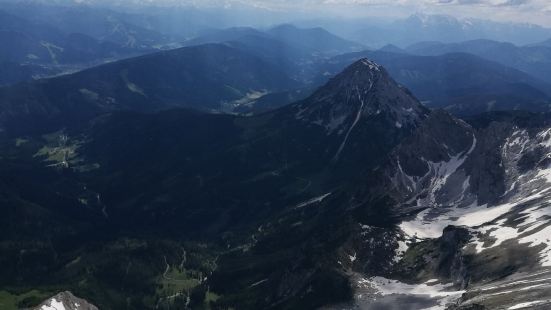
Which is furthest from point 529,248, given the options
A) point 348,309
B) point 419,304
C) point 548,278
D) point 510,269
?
point 348,309

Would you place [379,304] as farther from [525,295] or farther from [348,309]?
[525,295]

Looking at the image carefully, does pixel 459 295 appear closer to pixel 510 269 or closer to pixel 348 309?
pixel 510 269

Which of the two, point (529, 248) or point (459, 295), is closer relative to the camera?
point (459, 295)

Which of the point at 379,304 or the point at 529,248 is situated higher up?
the point at 529,248

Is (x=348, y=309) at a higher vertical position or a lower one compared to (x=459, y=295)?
lower

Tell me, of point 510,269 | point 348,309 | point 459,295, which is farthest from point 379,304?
point 510,269

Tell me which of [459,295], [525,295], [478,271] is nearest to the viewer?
[525,295]

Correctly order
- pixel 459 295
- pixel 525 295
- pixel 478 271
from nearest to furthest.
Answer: pixel 525 295, pixel 459 295, pixel 478 271

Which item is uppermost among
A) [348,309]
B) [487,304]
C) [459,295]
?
[487,304]

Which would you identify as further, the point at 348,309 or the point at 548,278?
the point at 348,309
